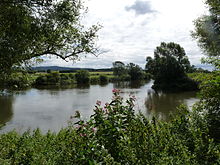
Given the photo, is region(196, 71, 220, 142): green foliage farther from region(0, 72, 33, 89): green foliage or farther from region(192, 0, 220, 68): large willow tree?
region(192, 0, 220, 68): large willow tree

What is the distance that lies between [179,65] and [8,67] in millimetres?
39393

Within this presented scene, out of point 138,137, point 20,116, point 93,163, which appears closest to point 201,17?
point 138,137

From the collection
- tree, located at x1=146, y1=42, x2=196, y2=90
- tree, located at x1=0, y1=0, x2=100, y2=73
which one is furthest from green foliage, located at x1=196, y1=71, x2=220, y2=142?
tree, located at x1=146, y1=42, x2=196, y2=90

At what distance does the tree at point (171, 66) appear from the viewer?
126 feet

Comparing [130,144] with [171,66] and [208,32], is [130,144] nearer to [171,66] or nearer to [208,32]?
[208,32]

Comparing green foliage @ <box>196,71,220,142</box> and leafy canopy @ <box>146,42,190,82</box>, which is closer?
green foliage @ <box>196,71,220,142</box>

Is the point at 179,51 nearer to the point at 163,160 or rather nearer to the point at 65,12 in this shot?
the point at 65,12

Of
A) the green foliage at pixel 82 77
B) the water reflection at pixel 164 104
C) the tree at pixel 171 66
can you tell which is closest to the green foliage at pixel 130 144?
the water reflection at pixel 164 104

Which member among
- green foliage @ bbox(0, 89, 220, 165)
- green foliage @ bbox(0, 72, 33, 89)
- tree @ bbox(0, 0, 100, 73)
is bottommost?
green foliage @ bbox(0, 89, 220, 165)

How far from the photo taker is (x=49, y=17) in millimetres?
5332

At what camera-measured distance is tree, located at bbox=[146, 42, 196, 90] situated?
38537 mm

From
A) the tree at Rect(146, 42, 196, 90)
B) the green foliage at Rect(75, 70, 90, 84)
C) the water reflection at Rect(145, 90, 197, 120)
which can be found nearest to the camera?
the water reflection at Rect(145, 90, 197, 120)

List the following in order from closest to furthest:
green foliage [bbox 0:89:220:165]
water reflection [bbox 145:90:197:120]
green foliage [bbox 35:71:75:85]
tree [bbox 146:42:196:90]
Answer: green foliage [bbox 0:89:220:165] < water reflection [bbox 145:90:197:120] < tree [bbox 146:42:196:90] < green foliage [bbox 35:71:75:85]

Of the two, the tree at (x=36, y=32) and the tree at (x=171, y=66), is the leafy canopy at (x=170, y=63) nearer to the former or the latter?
the tree at (x=171, y=66)
